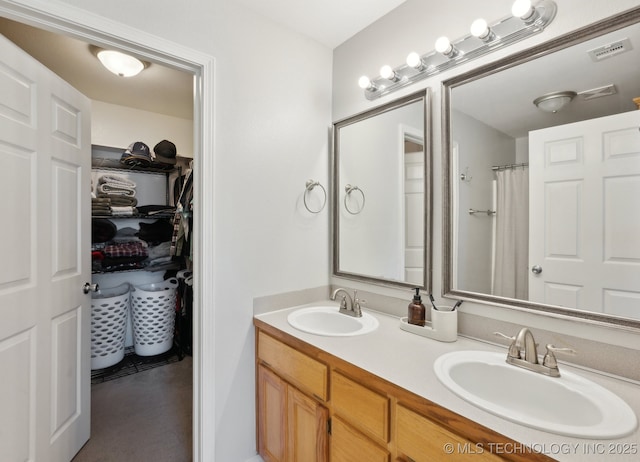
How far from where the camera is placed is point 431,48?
1.51 m

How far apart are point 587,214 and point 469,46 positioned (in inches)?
33.7

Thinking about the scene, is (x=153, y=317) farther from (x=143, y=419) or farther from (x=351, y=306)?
(x=351, y=306)

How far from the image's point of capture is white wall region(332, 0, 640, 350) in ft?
3.54

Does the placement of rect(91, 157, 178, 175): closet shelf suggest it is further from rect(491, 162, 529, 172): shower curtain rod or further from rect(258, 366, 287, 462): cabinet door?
rect(491, 162, 529, 172): shower curtain rod

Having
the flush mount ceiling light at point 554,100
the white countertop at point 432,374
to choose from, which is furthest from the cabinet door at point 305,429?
the flush mount ceiling light at point 554,100

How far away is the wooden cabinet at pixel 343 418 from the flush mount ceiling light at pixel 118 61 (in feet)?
6.32

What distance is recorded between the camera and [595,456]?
66 centimetres

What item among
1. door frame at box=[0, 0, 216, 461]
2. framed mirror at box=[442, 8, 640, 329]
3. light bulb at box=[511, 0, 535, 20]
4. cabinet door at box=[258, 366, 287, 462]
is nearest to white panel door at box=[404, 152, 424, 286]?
framed mirror at box=[442, 8, 640, 329]

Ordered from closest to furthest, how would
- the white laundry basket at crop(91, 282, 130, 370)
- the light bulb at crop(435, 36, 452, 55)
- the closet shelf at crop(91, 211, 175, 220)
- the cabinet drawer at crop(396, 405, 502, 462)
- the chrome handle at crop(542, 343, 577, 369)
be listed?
the cabinet drawer at crop(396, 405, 502, 462) < the chrome handle at crop(542, 343, 577, 369) < the light bulb at crop(435, 36, 452, 55) < the white laundry basket at crop(91, 282, 130, 370) < the closet shelf at crop(91, 211, 175, 220)

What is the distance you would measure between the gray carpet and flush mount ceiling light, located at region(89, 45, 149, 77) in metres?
2.40

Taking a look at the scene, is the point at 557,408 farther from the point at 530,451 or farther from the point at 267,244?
the point at 267,244

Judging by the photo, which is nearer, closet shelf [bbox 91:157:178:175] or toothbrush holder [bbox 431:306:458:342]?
toothbrush holder [bbox 431:306:458:342]

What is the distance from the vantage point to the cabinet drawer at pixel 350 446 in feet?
3.39

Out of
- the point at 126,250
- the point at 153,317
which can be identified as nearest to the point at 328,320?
the point at 153,317
